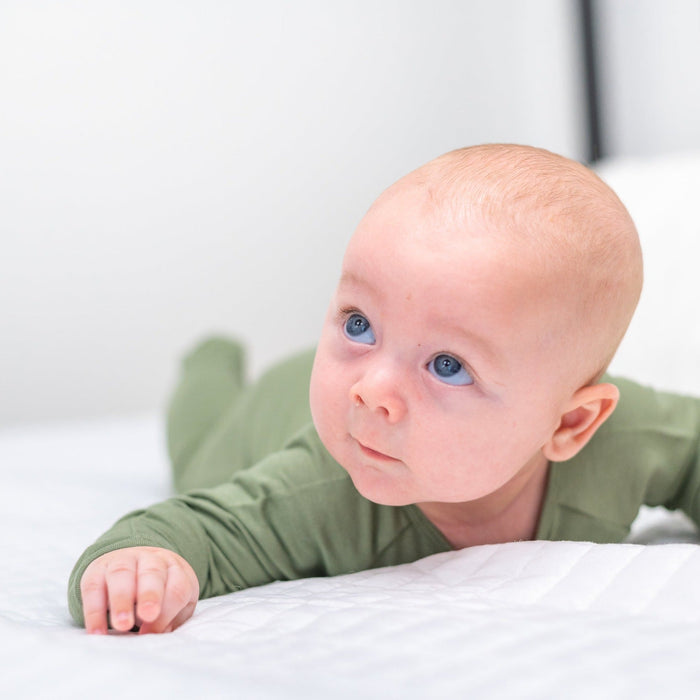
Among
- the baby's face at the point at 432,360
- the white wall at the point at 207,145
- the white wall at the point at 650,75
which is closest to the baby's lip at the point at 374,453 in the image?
the baby's face at the point at 432,360

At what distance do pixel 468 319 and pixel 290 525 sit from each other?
0.26 meters

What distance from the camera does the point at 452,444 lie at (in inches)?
28.6

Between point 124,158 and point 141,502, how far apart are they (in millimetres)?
1174

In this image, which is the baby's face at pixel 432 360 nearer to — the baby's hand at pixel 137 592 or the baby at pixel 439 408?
the baby at pixel 439 408

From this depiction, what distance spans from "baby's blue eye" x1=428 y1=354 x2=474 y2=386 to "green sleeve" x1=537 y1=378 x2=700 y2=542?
0.22m

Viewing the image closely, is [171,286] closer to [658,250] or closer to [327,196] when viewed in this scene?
[327,196]

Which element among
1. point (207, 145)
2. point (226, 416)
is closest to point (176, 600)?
point (226, 416)

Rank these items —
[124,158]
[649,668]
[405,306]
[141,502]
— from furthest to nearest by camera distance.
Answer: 1. [124,158]
2. [141,502]
3. [405,306]
4. [649,668]

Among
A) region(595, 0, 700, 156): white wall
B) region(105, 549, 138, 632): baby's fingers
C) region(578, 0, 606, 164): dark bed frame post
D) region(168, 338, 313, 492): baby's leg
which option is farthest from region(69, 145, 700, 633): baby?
region(578, 0, 606, 164): dark bed frame post

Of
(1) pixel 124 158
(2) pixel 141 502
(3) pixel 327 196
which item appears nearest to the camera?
(2) pixel 141 502

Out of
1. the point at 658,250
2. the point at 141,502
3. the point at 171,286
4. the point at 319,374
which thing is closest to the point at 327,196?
the point at 171,286

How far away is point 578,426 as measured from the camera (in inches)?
32.8

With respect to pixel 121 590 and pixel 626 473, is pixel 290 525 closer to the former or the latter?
pixel 121 590

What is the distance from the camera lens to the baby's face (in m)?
0.70
